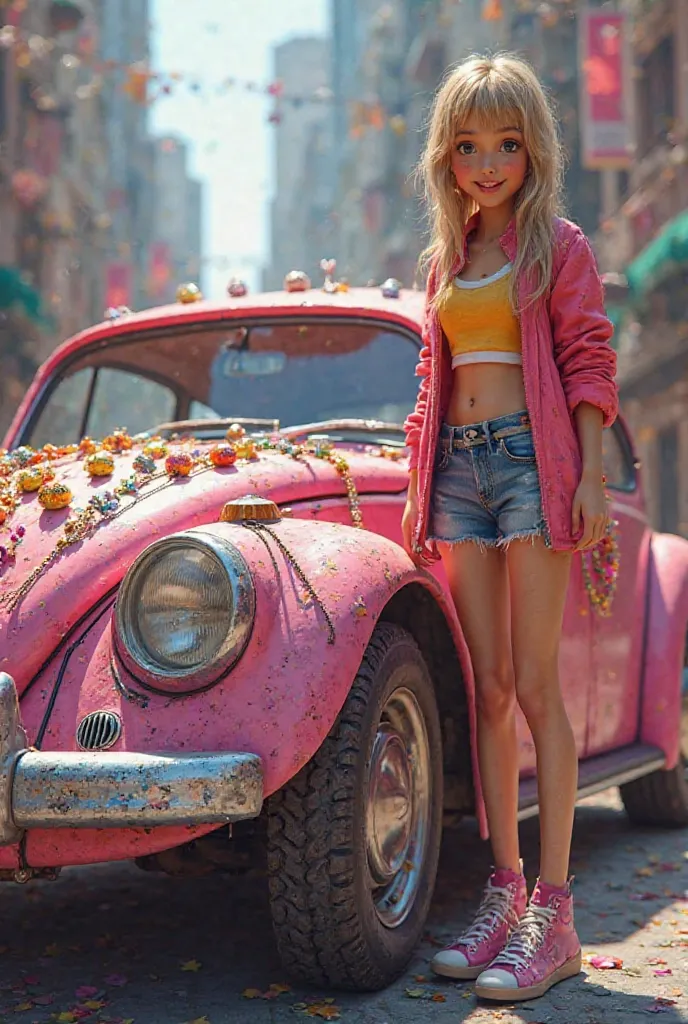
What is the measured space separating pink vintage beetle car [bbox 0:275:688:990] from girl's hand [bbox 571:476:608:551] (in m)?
0.41

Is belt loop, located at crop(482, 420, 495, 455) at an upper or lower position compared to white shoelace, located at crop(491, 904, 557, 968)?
Result: upper

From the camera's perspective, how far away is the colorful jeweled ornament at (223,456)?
133 inches

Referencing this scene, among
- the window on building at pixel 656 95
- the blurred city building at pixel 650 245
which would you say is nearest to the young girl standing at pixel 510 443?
the blurred city building at pixel 650 245

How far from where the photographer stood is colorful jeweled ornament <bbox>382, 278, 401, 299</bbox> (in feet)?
14.3

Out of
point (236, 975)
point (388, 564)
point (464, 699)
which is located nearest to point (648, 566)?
point (464, 699)

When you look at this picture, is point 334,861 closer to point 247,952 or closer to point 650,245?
point 247,952

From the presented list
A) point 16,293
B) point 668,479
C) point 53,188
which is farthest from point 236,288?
point 53,188

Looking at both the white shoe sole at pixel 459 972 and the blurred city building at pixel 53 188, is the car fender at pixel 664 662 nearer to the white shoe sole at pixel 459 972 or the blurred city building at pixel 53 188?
the white shoe sole at pixel 459 972

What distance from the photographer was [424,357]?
3371 mm

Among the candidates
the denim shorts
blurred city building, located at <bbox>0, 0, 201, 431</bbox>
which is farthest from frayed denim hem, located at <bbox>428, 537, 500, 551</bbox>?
blurred city building, located at <bbox>0, 0, 201, 431</bbox>

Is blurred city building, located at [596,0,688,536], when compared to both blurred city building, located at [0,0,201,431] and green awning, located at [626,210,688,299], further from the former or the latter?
blurred city building, located at [0,0,201,431]

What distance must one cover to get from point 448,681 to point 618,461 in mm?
1766

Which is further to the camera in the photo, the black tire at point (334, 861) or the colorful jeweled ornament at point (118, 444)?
the colorful jeweled ornament at point (118, 444)

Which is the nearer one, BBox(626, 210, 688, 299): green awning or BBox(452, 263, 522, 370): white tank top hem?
BBox(452, 263, 522, 370): white tank top hem
